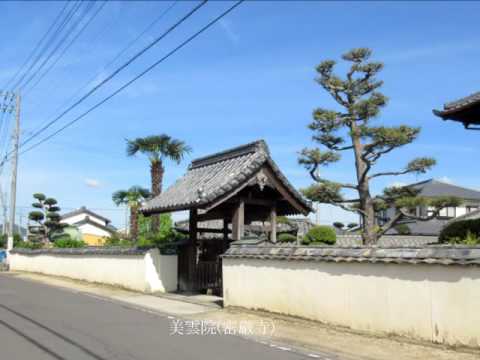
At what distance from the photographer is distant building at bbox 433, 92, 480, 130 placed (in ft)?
40.1

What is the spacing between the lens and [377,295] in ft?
31.7

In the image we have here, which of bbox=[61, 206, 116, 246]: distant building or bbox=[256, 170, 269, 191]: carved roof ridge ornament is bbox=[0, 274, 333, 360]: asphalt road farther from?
bbox=[61, 206, 116, 246]: distant building

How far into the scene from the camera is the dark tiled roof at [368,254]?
8.31 m

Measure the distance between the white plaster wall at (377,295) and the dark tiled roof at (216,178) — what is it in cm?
258

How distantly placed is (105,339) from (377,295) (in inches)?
199

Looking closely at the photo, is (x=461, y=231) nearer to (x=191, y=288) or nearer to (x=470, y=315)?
(x=470, y=315)

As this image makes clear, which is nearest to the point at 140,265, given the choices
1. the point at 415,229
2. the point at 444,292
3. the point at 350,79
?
the point at 444,292

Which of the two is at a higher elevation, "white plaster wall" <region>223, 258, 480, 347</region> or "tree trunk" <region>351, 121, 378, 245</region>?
"tree trunk" <region>351, 121, 378, 245</region>

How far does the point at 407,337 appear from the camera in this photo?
9078mm

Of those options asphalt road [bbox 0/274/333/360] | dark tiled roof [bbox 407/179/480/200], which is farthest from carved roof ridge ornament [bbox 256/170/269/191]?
dark tiled roof [bbox 407/179/480/200]

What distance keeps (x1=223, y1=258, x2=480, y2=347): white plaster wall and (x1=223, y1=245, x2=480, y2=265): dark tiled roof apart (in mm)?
133

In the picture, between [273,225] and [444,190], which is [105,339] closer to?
[273,225]

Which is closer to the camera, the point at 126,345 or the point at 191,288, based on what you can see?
the point at 126,345

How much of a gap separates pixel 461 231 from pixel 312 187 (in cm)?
1104
